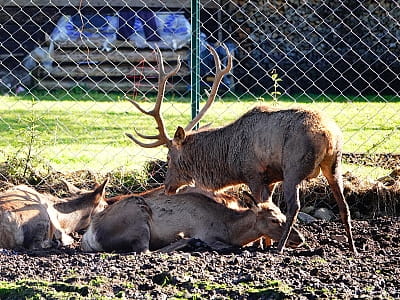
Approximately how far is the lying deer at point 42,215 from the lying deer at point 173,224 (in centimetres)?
42

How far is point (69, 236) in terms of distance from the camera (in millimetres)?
8117

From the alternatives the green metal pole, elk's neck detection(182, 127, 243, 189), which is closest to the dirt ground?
elk's neck detection(182, 127, 243, 189)

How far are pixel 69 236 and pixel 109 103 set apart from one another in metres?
5.02

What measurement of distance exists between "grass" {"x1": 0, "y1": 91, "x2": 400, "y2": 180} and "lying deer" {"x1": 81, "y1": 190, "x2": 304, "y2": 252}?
1.17 metres

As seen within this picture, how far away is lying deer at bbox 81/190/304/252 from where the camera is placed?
7.42 metres

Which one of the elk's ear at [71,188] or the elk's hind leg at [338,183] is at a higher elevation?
the elk's hind leg at [338,183]

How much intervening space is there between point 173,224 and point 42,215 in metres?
1.08

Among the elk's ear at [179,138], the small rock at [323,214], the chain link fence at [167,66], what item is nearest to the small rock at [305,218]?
the small rock at [323,214]

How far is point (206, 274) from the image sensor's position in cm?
586

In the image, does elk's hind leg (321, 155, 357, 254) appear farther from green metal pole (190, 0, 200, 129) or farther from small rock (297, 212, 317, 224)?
green metal pole (190, 0, 200, 129)

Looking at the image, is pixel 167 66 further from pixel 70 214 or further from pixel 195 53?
pixel 70 214

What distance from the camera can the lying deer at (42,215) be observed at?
7574 mm

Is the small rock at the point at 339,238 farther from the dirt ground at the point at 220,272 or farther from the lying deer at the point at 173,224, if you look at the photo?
the lying deer at the point at 173,224

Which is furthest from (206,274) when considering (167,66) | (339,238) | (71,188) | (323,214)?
(167,66)
